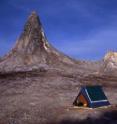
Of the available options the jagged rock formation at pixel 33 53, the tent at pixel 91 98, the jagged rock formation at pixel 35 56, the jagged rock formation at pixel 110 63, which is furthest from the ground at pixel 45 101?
the jagged rock formation at pixel 110 63

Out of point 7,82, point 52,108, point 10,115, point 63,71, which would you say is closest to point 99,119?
point 52,108

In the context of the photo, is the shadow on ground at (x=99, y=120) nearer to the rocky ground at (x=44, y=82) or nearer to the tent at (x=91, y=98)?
the rocky ground at (x=44, y=82)

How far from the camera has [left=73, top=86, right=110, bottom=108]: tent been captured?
2000 cm

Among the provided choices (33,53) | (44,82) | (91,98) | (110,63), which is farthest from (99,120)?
(110,63)

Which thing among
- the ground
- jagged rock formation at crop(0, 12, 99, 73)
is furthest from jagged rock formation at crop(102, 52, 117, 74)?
the ground

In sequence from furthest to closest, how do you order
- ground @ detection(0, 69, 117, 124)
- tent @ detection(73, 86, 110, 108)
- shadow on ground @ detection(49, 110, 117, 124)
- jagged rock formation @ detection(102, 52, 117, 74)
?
jagged rock formation @ detection(102, 52, 117, 74), tent @ detection(73, 86, 110, 108), ground @ detection(0, 69, 117, 124), shadow on ground @ detection(49, 110, 117, 124)

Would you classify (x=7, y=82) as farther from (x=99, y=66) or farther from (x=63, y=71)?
(x=99, y=66)

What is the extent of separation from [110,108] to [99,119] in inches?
105

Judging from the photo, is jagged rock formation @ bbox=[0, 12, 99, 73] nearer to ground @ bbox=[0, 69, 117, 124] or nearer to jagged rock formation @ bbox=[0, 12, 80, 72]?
jagged rock formation @ bbox=[0, 12, 80, 72]

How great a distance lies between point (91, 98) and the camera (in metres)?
20.0

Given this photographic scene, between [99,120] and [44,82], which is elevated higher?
[44,82]

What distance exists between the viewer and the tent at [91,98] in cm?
2000

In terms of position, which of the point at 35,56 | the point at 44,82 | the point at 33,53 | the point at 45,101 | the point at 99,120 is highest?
the point at 33,53

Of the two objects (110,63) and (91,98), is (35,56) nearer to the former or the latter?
(110,63)
